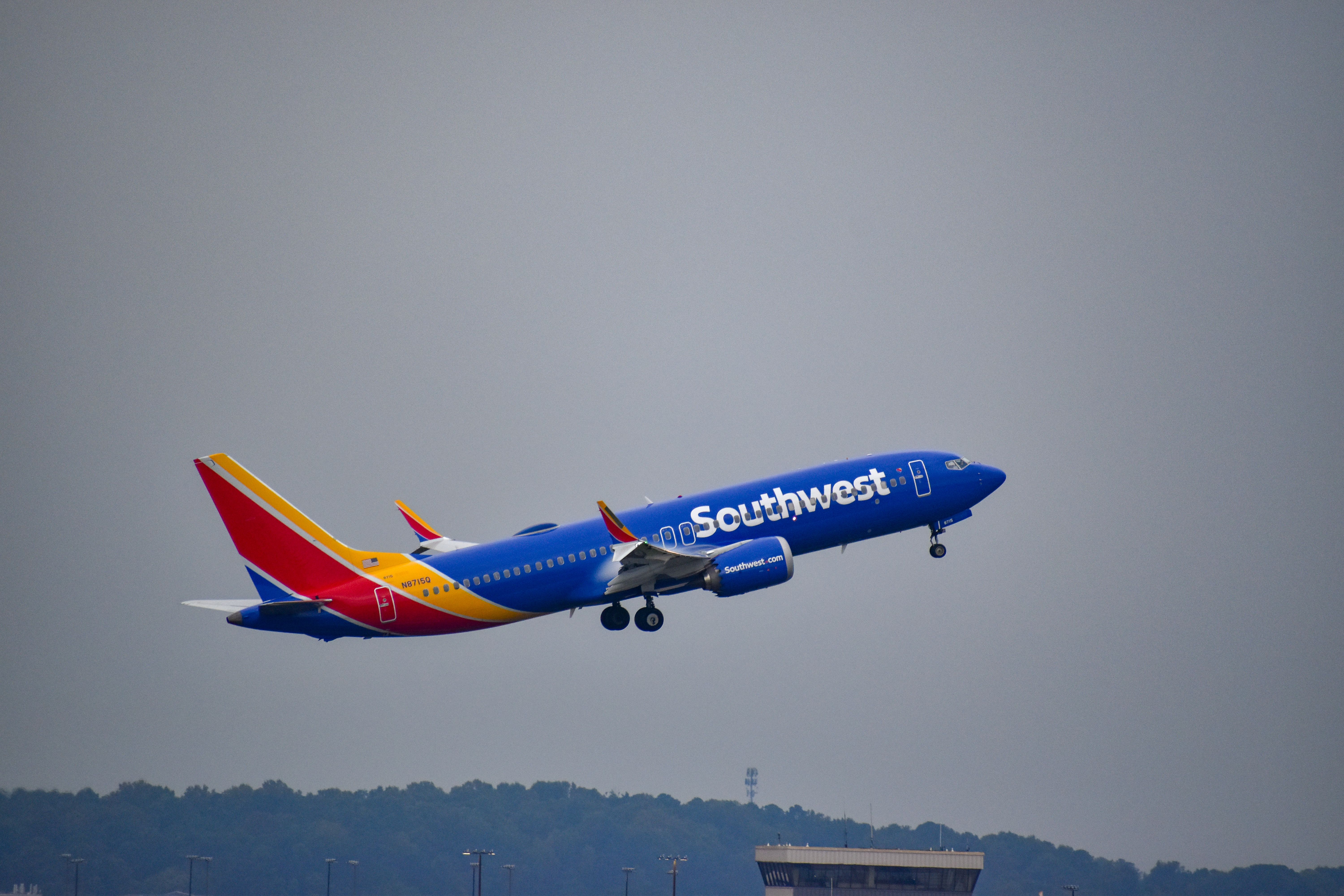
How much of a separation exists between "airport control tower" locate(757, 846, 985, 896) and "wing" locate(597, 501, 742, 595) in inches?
1919

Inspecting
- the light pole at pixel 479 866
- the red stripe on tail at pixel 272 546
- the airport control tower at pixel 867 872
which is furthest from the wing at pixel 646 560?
the light pole at pixel 479 866

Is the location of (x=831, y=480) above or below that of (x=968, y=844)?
above

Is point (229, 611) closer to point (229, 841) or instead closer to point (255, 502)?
point (255, 502)

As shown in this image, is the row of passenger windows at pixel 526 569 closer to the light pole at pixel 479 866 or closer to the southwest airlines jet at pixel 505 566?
the southwest airlines jet at pixel 505 566

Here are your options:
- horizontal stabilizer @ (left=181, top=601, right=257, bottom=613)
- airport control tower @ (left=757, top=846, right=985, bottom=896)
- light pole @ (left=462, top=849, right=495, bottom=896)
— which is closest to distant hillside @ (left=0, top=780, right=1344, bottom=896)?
light pole @ (left=462, top=849, right=495, bottom=896)

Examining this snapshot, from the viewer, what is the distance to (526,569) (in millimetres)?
68750

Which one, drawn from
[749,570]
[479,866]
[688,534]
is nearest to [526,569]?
[688,534]

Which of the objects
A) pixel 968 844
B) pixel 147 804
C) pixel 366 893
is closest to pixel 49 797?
pixel 147 804

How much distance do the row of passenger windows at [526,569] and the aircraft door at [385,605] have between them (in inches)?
60.5

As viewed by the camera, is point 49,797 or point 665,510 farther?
point 49,797

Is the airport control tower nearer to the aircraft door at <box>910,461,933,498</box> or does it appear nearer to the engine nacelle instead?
the aircraft door at <box>910,461,933,498</box>

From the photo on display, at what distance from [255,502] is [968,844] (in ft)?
459

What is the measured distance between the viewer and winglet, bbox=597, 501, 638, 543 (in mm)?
65312

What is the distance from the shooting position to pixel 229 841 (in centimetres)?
18838
